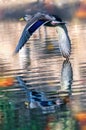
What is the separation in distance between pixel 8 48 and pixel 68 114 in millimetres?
4810

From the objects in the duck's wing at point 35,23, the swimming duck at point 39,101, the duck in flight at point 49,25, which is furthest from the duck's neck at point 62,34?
the swimming duck at point 39,101

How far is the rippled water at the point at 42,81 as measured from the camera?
5559mm

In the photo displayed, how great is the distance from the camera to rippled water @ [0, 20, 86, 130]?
18.2 feet

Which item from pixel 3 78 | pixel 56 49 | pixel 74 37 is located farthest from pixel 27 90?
pixel 74 37

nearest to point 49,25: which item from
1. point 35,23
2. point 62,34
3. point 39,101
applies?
point 35,23

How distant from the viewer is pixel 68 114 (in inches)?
223

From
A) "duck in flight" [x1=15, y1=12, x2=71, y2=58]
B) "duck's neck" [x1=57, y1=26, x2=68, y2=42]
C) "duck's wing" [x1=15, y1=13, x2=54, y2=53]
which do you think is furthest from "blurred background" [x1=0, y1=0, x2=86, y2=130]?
"duck's wing" [x1=15, y1=13, x2=54, y2=53]

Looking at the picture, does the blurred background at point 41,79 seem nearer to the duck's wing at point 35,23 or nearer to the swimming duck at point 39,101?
the swimming duck at point 39,101

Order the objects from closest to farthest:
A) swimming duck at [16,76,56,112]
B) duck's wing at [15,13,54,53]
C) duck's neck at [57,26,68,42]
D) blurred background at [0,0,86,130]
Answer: blurred background at [0,0,86,130] < swimming duck at [16,76,56,112] < duck's wing at [15,13,54,53] < duck's neck at [57,26,68,42]

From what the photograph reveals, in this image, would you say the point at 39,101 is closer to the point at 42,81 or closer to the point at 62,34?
the point at 42,81

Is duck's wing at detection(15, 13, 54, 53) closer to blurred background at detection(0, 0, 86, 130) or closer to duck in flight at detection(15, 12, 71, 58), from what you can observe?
duck in flight at detection(15, 12, 71, 58)

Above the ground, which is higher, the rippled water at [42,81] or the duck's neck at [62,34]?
the duck's neck at [62,34]

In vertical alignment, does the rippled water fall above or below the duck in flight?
below

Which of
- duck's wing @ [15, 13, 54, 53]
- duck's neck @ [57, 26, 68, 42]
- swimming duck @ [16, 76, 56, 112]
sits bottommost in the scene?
swimming duck @ [16, 76, 56, 112]
